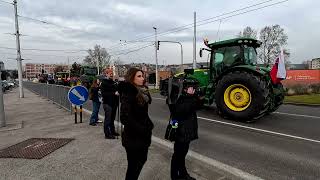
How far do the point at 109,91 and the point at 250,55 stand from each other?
6138mm

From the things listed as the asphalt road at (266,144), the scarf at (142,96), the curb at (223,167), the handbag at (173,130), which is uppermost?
the scarf at (142,96)

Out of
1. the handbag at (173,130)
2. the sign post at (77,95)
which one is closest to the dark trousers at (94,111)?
the sign post at (77,95)

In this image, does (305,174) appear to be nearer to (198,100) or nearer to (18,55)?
(198,100)

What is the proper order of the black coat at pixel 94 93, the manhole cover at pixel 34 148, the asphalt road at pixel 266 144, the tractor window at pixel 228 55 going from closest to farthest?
the asphalt road at pixel 266 144, the manhole cover at pixel 34 148, the black coat at pixel 94 93, the tractor window at pixel 228 55

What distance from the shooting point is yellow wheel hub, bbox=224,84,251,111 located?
10.9 m

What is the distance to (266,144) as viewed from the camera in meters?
7.60

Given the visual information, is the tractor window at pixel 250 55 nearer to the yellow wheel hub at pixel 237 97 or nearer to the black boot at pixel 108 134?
the yellow wheel hub at pixel 237 97

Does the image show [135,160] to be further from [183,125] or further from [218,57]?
[218,57]

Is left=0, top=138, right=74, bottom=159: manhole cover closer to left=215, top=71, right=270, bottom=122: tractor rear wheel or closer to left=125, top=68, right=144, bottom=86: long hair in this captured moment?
left=125, top=68, right=144, bottom=86: long hair

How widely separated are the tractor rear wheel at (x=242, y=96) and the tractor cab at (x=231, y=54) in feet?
3.34

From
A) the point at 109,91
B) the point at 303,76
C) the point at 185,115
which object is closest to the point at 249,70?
the point at 109,91

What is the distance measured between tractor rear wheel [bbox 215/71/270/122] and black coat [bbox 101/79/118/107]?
4.39 metres

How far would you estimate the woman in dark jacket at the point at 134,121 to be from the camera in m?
3.96

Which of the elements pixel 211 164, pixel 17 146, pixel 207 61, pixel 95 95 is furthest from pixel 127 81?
pixel 207 61
